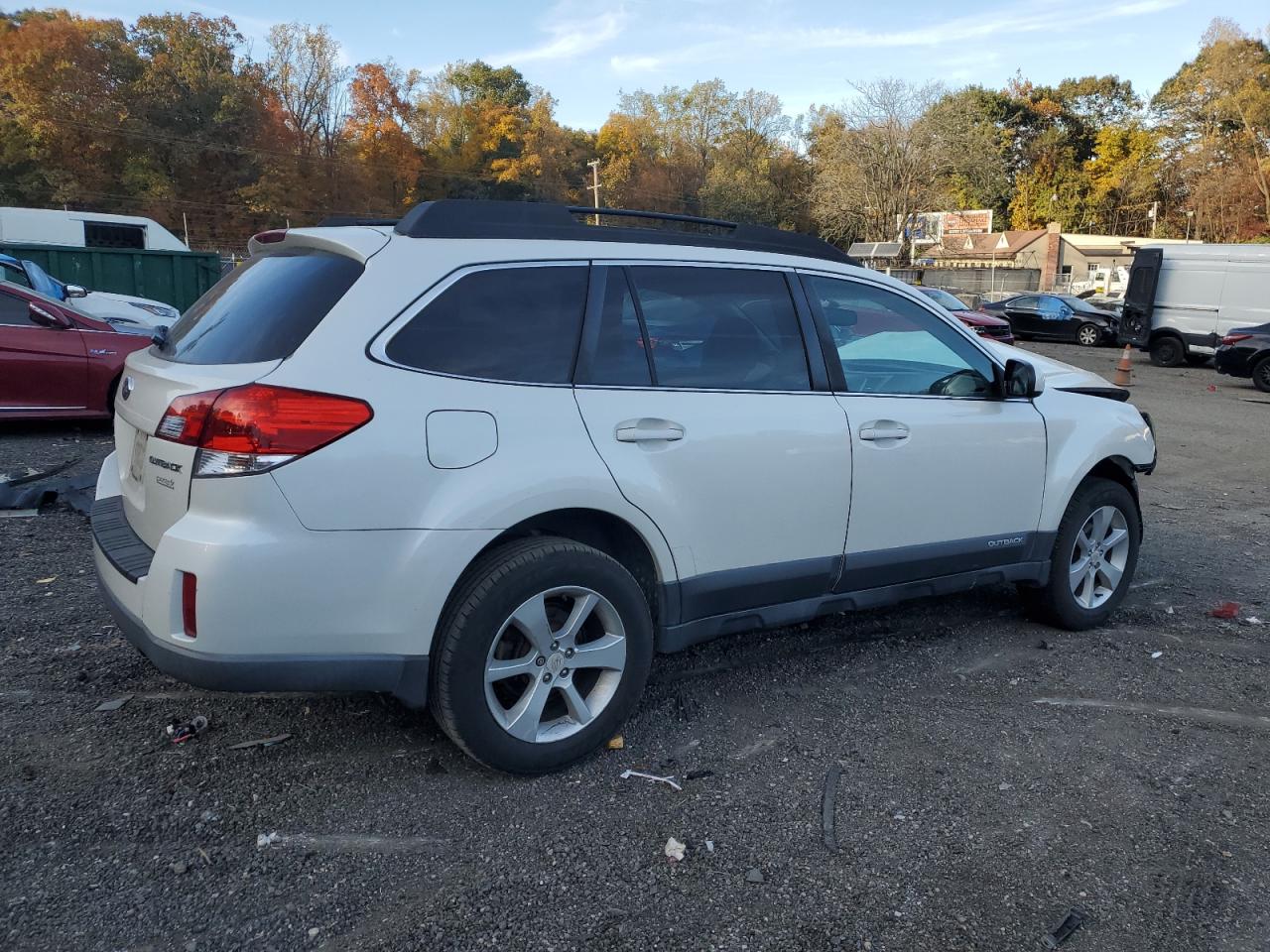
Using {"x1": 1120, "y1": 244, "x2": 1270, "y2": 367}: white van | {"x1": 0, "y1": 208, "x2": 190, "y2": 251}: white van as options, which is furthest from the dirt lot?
{"x1": 0, "y1": 208, "x2": 190, "y2": 251}: white van

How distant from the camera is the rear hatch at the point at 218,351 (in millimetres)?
2795

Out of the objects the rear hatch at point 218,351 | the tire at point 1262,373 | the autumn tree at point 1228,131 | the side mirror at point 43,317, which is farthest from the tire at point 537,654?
the autumn tree at point 1228,131

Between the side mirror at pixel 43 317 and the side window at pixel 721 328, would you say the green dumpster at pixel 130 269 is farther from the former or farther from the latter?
the side window at pixel 721 328

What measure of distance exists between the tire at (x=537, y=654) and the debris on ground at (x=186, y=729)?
1.00 m

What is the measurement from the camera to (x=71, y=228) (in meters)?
23.6

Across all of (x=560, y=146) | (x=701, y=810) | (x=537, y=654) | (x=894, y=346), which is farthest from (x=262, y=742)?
(x=560, y=146)

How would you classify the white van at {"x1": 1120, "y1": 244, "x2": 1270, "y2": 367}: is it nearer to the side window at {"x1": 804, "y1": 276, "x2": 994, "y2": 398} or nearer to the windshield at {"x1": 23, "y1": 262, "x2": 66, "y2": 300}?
the side window at {"x1": 804, "y1": 276, "x2": 994, "y2": 398}

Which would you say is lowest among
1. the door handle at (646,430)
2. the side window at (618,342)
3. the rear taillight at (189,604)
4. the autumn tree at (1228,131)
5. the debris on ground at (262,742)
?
the debris on ground at (262,742)

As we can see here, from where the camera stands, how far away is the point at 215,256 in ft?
57.1

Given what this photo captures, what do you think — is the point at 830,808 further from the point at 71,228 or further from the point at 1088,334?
the point at 1088,334

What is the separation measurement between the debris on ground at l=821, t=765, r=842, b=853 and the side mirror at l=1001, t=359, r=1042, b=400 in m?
1.91

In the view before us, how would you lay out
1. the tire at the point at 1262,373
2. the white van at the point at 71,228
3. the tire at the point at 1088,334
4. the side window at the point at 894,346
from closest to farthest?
the side window at the point at 894,346
the tire at the point at 1262,373
the white van at the point at 71,228
the tire at the point at 1088,334

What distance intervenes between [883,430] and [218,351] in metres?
2.43

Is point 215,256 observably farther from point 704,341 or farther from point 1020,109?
point 1020,109
